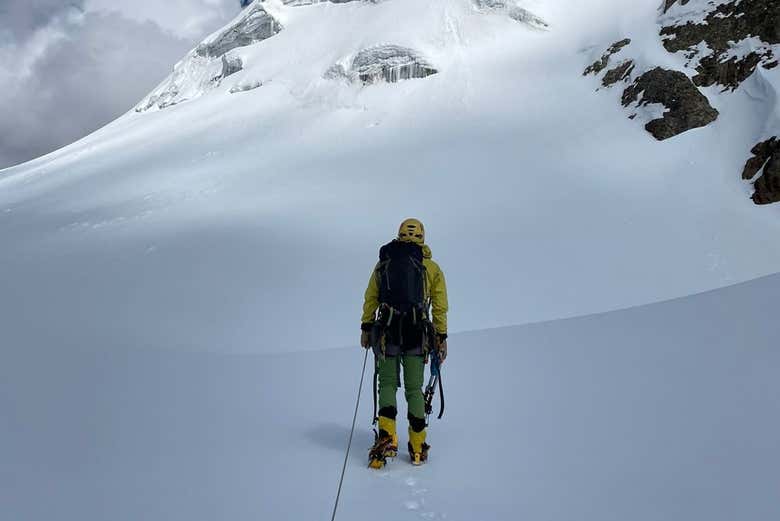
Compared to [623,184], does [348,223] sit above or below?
below

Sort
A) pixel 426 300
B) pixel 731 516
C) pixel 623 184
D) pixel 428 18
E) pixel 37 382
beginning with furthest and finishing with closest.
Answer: pixel 428 18 → pixel 623 184 → pixel 37 382 → pixel 426 300 → pixel 731 516

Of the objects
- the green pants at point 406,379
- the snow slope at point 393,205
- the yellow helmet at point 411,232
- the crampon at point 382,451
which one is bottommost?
the crampon at point 382,451

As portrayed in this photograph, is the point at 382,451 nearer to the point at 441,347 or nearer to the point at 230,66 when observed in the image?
the point at 441,347

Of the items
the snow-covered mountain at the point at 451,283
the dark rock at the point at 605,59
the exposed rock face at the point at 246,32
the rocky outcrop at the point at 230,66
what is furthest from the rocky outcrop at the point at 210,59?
the dark rock at the point at 605,59

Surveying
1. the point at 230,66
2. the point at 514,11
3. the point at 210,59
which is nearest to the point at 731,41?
the point at 514,11

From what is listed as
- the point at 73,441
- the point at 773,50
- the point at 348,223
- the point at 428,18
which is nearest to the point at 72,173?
the point at 348,223

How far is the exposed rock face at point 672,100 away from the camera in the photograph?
1956 centimetres

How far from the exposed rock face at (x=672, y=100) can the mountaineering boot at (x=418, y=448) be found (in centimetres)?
1914

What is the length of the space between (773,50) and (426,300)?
22.7 metres

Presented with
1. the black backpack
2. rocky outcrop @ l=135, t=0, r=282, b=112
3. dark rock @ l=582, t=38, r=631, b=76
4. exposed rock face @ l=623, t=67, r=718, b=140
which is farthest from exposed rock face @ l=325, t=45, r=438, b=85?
the black backpack

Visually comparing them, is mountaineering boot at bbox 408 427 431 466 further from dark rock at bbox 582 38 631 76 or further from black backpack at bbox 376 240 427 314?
dark rock at bbox 582 38 631 76

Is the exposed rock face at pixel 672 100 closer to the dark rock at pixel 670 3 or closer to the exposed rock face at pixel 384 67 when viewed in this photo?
the dark rock at pixel 670 3

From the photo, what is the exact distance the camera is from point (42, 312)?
868cm

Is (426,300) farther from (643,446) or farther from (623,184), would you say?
(623,184)
